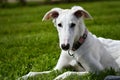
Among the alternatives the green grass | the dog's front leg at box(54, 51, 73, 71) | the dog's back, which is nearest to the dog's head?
the dog's front leg at box(54, 51, 73, 71)

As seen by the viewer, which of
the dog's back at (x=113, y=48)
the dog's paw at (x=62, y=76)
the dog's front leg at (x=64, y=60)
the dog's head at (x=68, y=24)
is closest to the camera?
the dog's head at (x=68, y=24)

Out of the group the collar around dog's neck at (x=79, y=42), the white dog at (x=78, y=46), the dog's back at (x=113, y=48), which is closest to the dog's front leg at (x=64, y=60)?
the white dog at (x=78, y=46)

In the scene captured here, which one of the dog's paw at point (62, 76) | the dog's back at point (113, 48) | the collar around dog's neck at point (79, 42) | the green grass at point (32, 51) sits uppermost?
the collar around dog's neck at point (79, 42)

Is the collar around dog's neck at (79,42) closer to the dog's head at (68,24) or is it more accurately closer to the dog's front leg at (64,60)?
the dog's head at (68,24)

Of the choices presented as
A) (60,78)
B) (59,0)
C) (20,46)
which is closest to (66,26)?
(60,78)

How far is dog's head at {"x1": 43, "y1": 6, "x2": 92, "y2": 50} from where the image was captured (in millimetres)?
7530

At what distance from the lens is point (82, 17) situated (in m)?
8.05

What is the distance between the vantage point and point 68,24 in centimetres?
773

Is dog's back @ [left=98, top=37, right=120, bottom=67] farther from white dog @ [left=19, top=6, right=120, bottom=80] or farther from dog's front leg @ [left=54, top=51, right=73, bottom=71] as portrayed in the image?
dog's front leg @ [left=54, top=51, right=73, bottom=71]

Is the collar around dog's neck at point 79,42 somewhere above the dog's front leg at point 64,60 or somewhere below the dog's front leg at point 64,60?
above

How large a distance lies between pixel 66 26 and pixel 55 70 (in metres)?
0.99

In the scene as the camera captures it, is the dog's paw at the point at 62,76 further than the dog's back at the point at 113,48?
No

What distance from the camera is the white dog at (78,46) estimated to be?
771cm

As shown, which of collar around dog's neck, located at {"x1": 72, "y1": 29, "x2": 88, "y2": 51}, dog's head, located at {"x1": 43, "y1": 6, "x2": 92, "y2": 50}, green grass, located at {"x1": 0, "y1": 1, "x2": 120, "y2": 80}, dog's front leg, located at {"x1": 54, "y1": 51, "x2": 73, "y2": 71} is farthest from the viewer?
green grass, located at {"x1": 0, "y1": 1, "x2": 120, "y2": 80}
